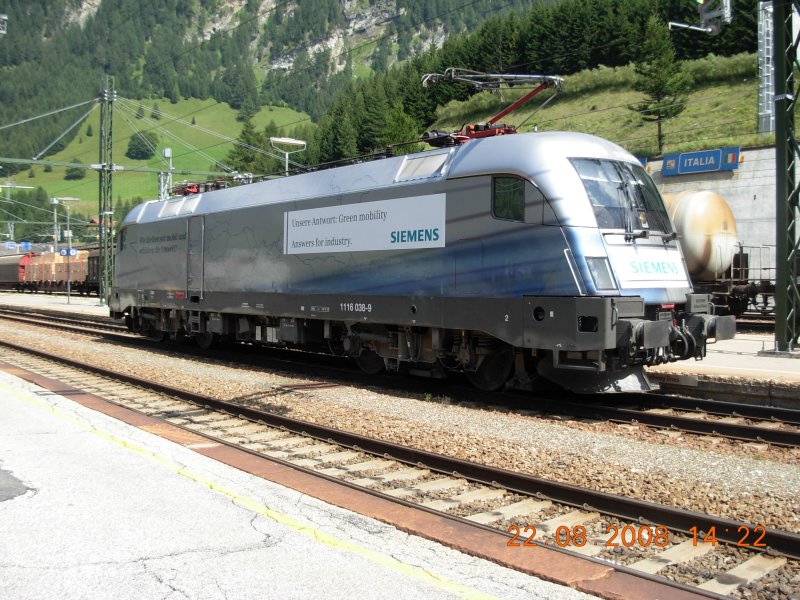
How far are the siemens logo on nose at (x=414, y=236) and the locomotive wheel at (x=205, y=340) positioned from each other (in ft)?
27.0

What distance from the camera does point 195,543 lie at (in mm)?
5172

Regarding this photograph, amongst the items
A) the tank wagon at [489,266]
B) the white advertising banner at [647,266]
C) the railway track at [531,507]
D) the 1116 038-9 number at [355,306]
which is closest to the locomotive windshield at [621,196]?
the tank wagon at [489,266]

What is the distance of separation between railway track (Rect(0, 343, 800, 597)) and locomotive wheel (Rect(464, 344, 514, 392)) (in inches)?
137

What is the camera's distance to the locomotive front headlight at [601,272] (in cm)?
969

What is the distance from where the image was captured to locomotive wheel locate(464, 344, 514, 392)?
38.1 feet

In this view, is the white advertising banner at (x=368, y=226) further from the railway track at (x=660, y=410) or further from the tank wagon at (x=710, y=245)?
the tank wagon at (x=710, y=245)

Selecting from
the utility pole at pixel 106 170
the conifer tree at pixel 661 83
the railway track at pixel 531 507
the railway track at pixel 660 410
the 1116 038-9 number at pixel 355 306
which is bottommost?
the railway track at pixel 531 507

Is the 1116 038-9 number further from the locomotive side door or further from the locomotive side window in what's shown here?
the locomotive side door

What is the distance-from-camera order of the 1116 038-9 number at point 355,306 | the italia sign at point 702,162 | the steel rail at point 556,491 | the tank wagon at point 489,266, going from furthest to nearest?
the italia sign at point 702,162 → the 1116 038-9 number at point 355,306 → the tank wagon at point 489,266 → the steel rail at point 556,491

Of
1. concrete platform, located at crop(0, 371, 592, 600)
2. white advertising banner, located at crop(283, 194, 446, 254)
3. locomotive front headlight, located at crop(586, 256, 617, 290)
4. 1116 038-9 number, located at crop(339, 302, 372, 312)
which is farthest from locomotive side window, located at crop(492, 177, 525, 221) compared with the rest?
concrete platform, located at crop(0, 371, 592, 600)

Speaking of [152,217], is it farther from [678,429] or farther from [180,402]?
[678,429]

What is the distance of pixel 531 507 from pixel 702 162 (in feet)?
113

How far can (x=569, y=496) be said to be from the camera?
6.38 meters

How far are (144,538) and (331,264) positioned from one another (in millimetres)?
8747
